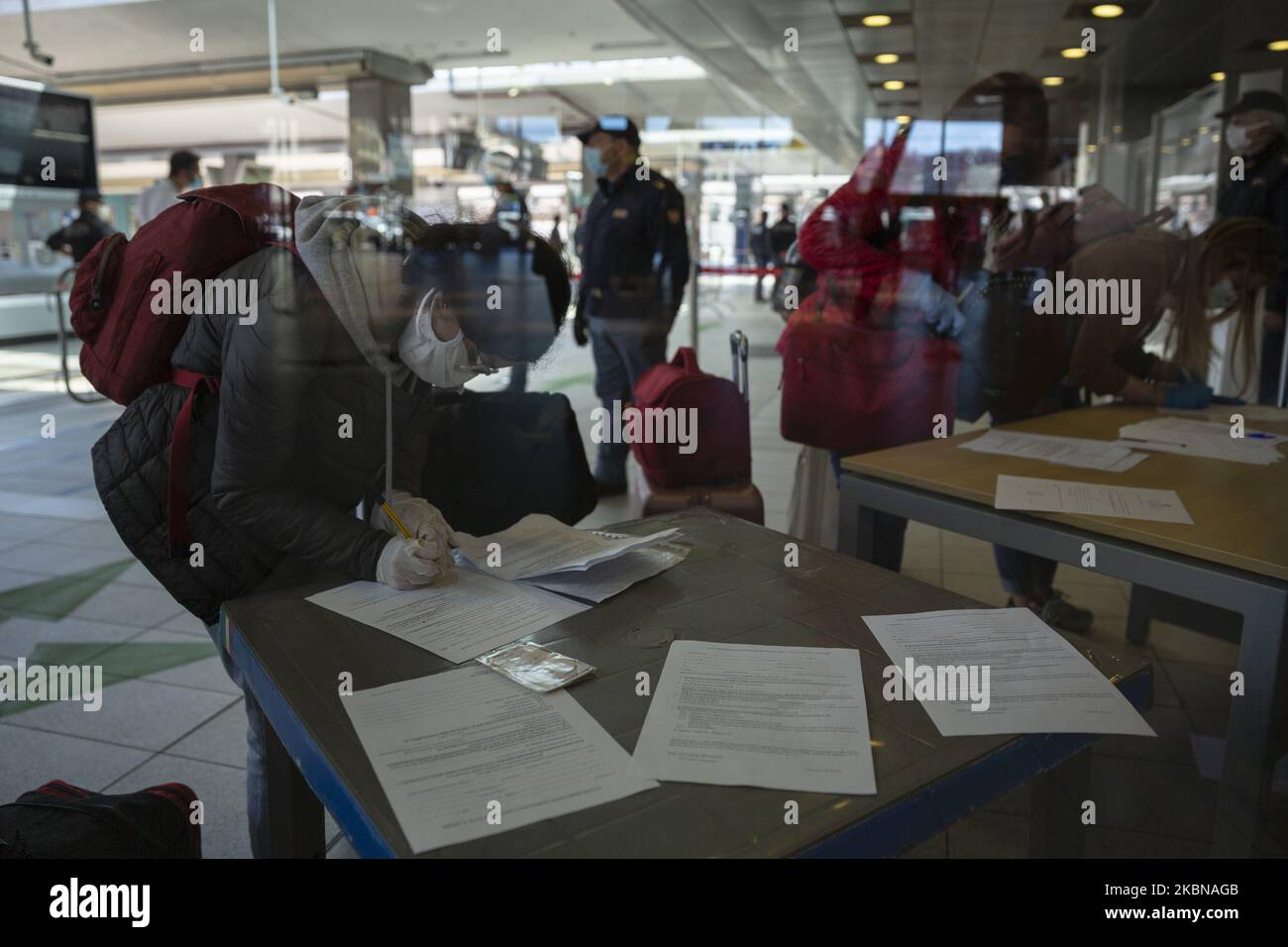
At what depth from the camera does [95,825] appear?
102 centimetres

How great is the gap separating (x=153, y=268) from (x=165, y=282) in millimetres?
30

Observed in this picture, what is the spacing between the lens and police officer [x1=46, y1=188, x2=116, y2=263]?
7.33 feet

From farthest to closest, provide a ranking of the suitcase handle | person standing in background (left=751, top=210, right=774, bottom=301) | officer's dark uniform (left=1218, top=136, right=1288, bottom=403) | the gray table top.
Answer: person standing in background (left=751, top=210, right=774, bottom=301), officer's dark uniform (left=1218, top=136, right=1288, bottom=403), the suitcase handle, the gray table top

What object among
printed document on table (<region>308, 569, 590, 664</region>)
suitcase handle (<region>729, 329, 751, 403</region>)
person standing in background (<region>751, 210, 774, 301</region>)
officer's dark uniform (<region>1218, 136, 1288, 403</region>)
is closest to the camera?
printed document on table (<region>308, 569, 590, 664</region>)

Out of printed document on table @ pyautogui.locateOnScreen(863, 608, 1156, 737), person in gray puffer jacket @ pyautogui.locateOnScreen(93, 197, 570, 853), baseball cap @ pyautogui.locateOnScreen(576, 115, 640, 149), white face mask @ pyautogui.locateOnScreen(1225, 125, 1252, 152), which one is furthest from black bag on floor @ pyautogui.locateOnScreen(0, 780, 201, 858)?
white face mask @ pyautogui.locateOnScreen(1225, 125, 1252, 152)

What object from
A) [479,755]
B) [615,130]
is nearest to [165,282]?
[479,755]

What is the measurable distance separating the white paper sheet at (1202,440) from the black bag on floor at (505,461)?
1141 millimetres

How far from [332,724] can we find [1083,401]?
95.3 inches

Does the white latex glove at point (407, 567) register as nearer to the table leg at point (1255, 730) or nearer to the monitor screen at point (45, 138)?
the table leg at point (1255, 730)

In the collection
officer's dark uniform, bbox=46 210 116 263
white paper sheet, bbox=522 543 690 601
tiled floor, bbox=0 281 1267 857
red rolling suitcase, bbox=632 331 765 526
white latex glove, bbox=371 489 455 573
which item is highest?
officer's dark uniform, bbox=46 210 116 263

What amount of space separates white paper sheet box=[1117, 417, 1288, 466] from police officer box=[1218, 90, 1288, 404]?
4.53 ft

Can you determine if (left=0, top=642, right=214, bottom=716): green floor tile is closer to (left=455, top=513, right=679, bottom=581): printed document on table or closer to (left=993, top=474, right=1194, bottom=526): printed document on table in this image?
(left=455, top=513, right=679, bottom=581): printed document on table

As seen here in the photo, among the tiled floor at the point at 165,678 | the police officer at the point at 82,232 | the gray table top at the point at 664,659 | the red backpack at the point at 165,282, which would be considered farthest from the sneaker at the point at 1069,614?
the police officer at the point at 82,232
